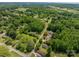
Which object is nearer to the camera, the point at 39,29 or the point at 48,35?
the point at 48,35

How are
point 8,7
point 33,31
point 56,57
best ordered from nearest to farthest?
point 56,57 < point 33,31 < point 8,7

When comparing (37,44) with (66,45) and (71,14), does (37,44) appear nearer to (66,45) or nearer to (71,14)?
(66,45)

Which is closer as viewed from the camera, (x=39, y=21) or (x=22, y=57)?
(x=22, y=57)

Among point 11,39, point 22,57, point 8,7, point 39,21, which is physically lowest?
point 22,57

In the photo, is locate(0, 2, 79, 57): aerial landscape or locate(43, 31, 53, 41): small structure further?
locate(43, 31, 53, 41): small structure

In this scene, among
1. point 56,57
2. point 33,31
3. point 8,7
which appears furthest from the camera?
point 8,7

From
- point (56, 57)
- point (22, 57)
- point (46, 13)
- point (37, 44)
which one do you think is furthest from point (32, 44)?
point (46, 13)

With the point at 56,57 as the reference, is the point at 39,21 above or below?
above

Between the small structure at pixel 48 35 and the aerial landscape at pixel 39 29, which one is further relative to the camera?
the small structure at pixel 48 35
